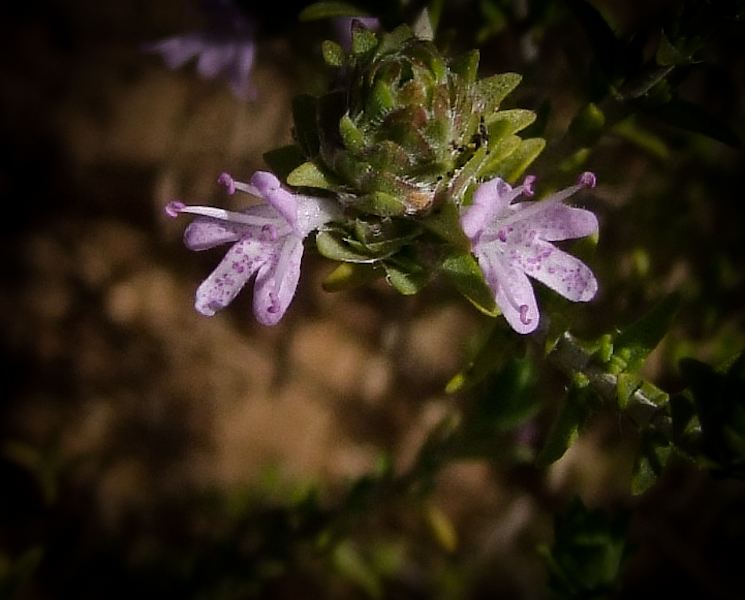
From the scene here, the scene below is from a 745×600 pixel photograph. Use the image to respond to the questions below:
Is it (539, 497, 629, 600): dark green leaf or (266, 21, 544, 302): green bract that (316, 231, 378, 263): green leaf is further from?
(539, 497, 629, 600): dark green leaf

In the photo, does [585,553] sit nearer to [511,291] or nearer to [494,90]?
[511,291]

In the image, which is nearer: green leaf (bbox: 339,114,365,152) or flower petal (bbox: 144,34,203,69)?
green leaf (bbox: 339,114,365,152)

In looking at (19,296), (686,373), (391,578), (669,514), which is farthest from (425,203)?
(19,296)

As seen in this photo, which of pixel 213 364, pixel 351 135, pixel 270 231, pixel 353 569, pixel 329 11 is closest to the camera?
pixel 351 135

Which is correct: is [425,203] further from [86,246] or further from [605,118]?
[86,246]

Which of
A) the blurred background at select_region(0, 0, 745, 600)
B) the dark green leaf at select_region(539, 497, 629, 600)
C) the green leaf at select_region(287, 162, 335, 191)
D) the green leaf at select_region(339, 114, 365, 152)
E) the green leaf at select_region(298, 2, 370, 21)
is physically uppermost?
the green leaf at select_region(339, 114, 365, 152)

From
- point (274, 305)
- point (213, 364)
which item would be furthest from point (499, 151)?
point (213, 364)

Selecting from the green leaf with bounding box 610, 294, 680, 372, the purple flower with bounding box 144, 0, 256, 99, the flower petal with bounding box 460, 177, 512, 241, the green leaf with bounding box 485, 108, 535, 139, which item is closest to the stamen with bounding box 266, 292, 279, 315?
the flower petal with bounding box 460, 177, 512, 241
